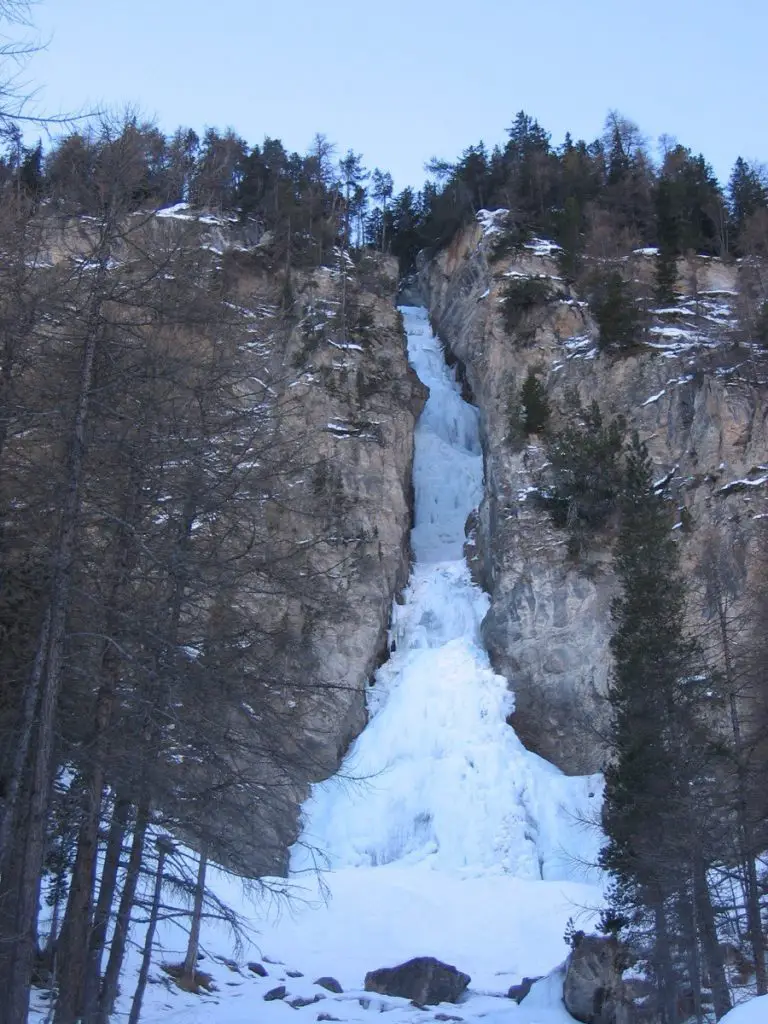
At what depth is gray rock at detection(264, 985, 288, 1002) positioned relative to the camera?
55.4 ft

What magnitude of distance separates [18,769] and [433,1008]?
13407mm

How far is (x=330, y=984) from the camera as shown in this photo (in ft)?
59.6

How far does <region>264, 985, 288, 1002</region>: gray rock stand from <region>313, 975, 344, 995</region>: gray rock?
1119mm

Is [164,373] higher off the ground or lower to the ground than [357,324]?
lower

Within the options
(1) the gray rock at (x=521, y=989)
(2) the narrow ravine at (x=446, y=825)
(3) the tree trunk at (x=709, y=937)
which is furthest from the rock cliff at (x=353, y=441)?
(3) the tree trunk at (x=709, y=937)

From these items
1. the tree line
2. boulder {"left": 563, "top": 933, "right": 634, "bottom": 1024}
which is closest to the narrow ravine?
boulder {"left": 563, "top": 933, "right": 634, "bottom": 1024}

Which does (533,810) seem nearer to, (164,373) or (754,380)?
(754,380)

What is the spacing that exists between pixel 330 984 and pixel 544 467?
20.0 meters

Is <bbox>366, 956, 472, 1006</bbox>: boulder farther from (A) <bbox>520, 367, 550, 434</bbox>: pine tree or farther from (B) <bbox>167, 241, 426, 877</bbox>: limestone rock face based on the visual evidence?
(A) <bbox>520, 367, 550, 434</bbox>: pine tree

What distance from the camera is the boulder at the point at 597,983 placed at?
16.2 meters

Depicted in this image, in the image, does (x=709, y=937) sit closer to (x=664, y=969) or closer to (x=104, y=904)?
(x=664, y=969)

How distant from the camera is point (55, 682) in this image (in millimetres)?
6668

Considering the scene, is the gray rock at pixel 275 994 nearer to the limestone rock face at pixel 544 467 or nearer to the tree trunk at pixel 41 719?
the tree trunk at pixel 41 719

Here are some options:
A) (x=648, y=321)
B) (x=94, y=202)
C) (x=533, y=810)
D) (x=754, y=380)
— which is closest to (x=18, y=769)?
(x=94, y=202)
